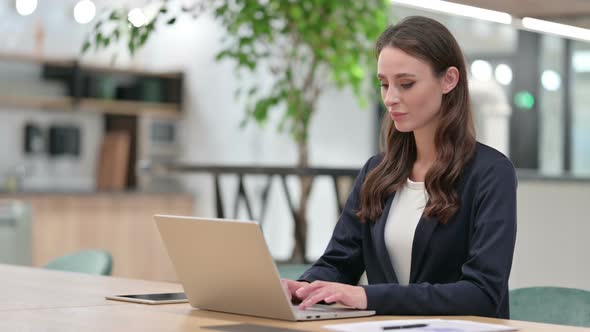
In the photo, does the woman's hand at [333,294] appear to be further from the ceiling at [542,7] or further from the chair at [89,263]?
the chair at [89,263]

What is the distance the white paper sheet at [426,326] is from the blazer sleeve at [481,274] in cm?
17

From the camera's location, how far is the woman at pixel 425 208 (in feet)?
7.11

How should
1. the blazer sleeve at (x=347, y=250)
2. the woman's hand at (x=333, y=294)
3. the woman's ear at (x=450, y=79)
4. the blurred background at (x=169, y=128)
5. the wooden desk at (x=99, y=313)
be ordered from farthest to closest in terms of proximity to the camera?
the blurred background at (x=169, y=128) < the blazer sleeve at (x=347, y=250) < the woman's ear at (x=450, y=79) < the woman's hand at (x=333, y=294) < the wooden desk at (x=99, y=313)

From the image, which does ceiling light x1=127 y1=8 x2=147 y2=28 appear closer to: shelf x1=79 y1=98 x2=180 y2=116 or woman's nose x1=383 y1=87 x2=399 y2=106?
woman's nose x1=383 y1=87 x2=399 y2=106

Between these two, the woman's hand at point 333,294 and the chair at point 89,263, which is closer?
the woman's hand at point 333,294

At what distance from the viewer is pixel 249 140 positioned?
870 cm

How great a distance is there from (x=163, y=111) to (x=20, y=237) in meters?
2.53

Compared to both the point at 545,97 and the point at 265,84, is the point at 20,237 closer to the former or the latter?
the point at 265,84

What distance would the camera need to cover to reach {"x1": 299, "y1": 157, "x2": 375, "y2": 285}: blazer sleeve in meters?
2.56

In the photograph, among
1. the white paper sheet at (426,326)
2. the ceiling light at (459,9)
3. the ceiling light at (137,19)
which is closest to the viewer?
the white paper sheet at (426,326)

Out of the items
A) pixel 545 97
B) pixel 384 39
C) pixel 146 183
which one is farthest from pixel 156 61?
pixel 384 39

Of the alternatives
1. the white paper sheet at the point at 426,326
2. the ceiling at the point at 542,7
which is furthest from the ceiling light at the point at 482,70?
the white paper sheet at the point at 426,326

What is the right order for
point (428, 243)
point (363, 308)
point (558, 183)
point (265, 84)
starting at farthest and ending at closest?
point (265, 84), point (558, 183), point (428, 243), point (363, 308)

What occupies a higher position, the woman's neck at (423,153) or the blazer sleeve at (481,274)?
the woman's neck at (423,153)
